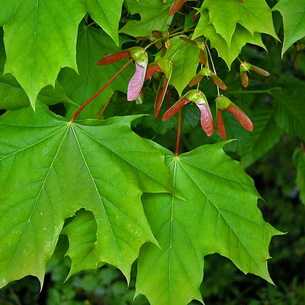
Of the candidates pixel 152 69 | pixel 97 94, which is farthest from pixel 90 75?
pixel 152 69

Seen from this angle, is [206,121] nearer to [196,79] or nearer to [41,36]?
[196,79]

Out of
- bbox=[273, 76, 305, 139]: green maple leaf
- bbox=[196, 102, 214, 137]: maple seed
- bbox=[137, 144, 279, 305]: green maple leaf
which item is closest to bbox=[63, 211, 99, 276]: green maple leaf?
bbox=[137, 144, 279, 305]: green maple leaf

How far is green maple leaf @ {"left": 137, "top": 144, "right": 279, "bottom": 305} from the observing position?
1.53 meters

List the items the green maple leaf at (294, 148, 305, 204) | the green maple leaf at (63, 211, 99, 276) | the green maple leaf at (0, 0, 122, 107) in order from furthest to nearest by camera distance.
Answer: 1. the green maple leaf at (294, 148, 305, 204)
2. the green maple leaf at (63, 211, 99, 276)
3. the green maple leaf at (0, 0, 122, 107)

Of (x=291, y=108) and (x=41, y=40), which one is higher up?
(x=41, y=40)

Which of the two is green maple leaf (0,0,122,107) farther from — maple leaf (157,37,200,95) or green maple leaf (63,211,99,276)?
green maple leaf (63,211,99,276)

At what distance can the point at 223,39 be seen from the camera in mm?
1404

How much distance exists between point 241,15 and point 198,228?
493 millimetres

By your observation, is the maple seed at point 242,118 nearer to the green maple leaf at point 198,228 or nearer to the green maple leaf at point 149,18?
the green maple leaf at point 198,228

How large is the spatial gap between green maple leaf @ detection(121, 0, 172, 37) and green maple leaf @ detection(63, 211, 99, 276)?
435 millimetres

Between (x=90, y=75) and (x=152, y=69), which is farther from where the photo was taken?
(x=90, y=75)

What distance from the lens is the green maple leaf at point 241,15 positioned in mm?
1362

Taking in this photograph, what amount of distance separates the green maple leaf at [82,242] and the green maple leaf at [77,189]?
6cm

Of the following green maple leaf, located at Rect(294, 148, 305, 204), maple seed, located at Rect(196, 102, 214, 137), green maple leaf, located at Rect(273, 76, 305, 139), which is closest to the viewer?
maple seed, located at Rect(196, 102, 214, 137)
